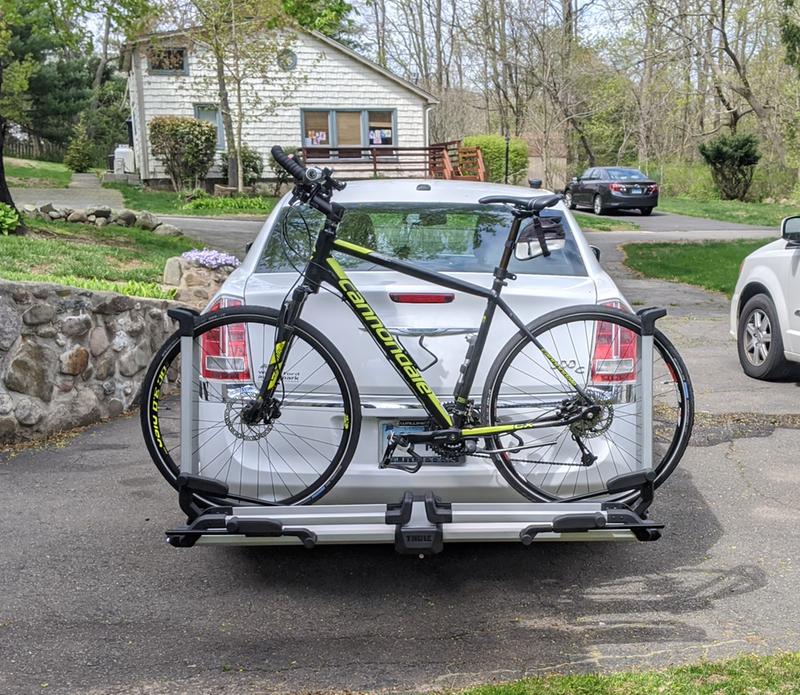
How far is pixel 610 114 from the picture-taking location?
45531 millimetres

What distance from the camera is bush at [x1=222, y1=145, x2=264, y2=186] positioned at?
3045 centimetres

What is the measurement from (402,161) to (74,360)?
23.9m

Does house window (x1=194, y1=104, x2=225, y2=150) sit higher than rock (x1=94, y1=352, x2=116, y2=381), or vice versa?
house window (x1=194, y1=104, x2=225, y2=150)

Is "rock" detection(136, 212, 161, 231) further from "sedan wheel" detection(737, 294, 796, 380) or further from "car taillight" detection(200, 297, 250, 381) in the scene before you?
"car taillight" detection(200, 297, 250, 381)

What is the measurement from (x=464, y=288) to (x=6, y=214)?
9745 millimetres

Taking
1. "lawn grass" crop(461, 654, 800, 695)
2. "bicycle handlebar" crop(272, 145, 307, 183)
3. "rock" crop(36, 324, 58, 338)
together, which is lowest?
"lawn grass" crop(461, 654, 800, 695)

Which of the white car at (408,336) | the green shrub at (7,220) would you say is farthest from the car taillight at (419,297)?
the green shrub at (7,220)

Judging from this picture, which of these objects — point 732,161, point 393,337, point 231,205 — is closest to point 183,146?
point 231,205

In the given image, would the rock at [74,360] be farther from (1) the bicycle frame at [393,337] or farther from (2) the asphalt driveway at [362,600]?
(1) the bicycle frame at [393,337]

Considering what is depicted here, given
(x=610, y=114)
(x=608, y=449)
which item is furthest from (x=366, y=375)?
(x=610, y=114)

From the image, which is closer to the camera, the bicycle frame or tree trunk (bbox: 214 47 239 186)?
the bicycle frame

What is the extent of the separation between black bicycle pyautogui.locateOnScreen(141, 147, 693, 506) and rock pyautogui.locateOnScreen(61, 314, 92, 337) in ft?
9.41

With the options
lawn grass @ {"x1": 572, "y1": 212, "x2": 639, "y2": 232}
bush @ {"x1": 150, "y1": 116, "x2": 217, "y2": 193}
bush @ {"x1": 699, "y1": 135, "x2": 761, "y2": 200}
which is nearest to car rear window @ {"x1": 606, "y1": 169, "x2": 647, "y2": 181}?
lawn grass @ {"x1": 572, "y1": 212, "x2": 639, "y2": 232}

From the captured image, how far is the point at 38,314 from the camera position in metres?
6.34
